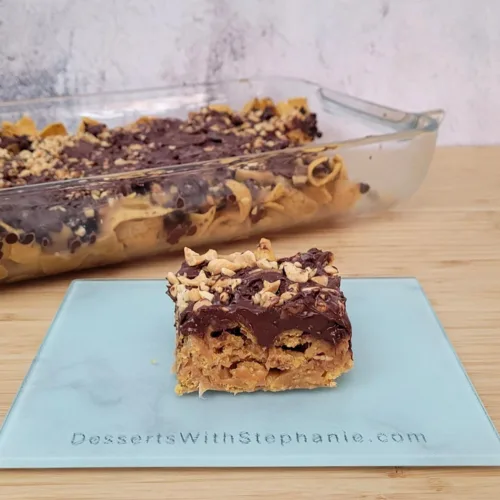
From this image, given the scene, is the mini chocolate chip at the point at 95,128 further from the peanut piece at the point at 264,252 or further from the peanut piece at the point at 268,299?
the peanut piece at the point at 268,299

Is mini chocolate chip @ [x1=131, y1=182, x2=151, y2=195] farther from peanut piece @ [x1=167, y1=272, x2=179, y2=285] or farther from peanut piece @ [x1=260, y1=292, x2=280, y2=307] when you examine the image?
peanut piece @ [x1=260, y1=292, x2=280, y2=307]

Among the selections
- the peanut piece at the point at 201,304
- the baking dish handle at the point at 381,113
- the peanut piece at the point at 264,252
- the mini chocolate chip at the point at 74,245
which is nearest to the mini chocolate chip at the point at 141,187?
the mini chocolate chip at the point at 74,245

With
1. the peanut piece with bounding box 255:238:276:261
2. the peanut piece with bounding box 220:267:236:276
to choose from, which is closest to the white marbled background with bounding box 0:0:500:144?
the peanut piece with bounding box 255:238:276:261

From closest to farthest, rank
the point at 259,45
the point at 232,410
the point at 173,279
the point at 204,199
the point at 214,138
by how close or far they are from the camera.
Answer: the point at 232,410
the point at 173,279
the point at 204,199
the point at 214,138
the point at 259,45

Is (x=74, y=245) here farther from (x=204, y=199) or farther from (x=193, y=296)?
(x=193, y=296)

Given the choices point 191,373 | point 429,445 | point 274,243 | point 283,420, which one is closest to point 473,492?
point 429,445

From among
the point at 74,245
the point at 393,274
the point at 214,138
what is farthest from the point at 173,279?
the point at 214,138
